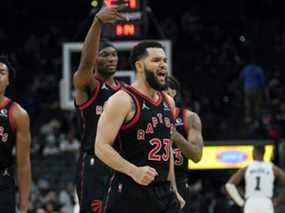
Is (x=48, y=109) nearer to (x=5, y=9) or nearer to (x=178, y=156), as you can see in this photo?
(x=5, y=9)

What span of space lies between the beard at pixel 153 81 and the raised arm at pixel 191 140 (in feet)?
3.88

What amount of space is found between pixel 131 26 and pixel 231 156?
5.07 meters

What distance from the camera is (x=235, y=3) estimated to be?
26.8 metres

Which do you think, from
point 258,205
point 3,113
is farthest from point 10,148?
point 258,205

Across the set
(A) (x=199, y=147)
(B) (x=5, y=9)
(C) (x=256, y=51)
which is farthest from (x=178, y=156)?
(B) (x=5, y=9)

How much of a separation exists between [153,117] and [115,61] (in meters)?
1.25

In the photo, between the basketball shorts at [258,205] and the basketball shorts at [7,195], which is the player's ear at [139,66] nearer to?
the basketball shorts at [7,195]

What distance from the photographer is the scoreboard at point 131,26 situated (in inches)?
508

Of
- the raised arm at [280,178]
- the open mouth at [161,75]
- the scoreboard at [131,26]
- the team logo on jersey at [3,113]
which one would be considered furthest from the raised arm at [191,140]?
the raised arm at [280,178]

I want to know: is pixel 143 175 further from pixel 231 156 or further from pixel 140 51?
pixel 231 156

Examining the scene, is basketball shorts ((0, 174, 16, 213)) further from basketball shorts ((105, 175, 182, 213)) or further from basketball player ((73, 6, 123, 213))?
basketball shorts ((105, 175, 182, 213))

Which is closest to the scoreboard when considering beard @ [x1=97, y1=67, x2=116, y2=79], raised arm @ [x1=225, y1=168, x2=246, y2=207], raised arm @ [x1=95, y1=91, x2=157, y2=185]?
raised arm @ [x1=225, y1=168, x2=246, y2=207]

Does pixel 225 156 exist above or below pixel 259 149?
below

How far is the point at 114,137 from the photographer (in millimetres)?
6859
